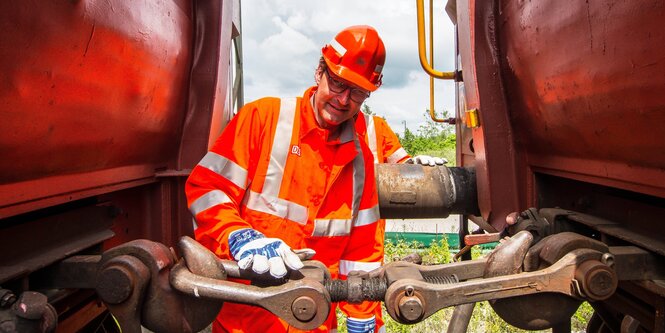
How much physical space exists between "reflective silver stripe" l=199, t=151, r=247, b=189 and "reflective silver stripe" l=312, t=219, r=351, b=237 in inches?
14.2

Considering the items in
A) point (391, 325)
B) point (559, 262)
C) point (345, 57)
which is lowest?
point (391, 325)

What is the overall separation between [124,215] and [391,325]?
3182 millimetres

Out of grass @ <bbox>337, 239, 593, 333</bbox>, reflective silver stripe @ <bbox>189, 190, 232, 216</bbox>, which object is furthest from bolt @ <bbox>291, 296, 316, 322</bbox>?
grass @ <bbox>337, 239, 593, 333</bbox>

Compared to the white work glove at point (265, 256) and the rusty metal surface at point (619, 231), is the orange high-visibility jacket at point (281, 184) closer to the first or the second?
the white work glove at point (265, 256)

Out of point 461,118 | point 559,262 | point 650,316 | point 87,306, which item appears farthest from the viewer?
point 461,118

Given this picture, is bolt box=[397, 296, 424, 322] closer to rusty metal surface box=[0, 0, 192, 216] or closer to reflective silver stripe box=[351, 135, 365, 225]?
reflective silver stripe box=[351, 135, 365, 225]

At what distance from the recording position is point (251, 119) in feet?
6.76

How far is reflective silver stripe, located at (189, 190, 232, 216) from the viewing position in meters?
1.84

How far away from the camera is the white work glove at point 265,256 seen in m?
1.45

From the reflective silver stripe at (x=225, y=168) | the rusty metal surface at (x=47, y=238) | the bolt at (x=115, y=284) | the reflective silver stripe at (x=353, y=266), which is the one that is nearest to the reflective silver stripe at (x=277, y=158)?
the reflective silver stripe at (x=225, y=168)

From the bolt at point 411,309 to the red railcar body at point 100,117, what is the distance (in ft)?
3.38

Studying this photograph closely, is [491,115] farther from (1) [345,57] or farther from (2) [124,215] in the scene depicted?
(2) [124,215]

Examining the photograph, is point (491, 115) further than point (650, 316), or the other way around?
point (491, 115)

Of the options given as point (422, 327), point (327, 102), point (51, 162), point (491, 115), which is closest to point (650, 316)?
point (491, 115)
